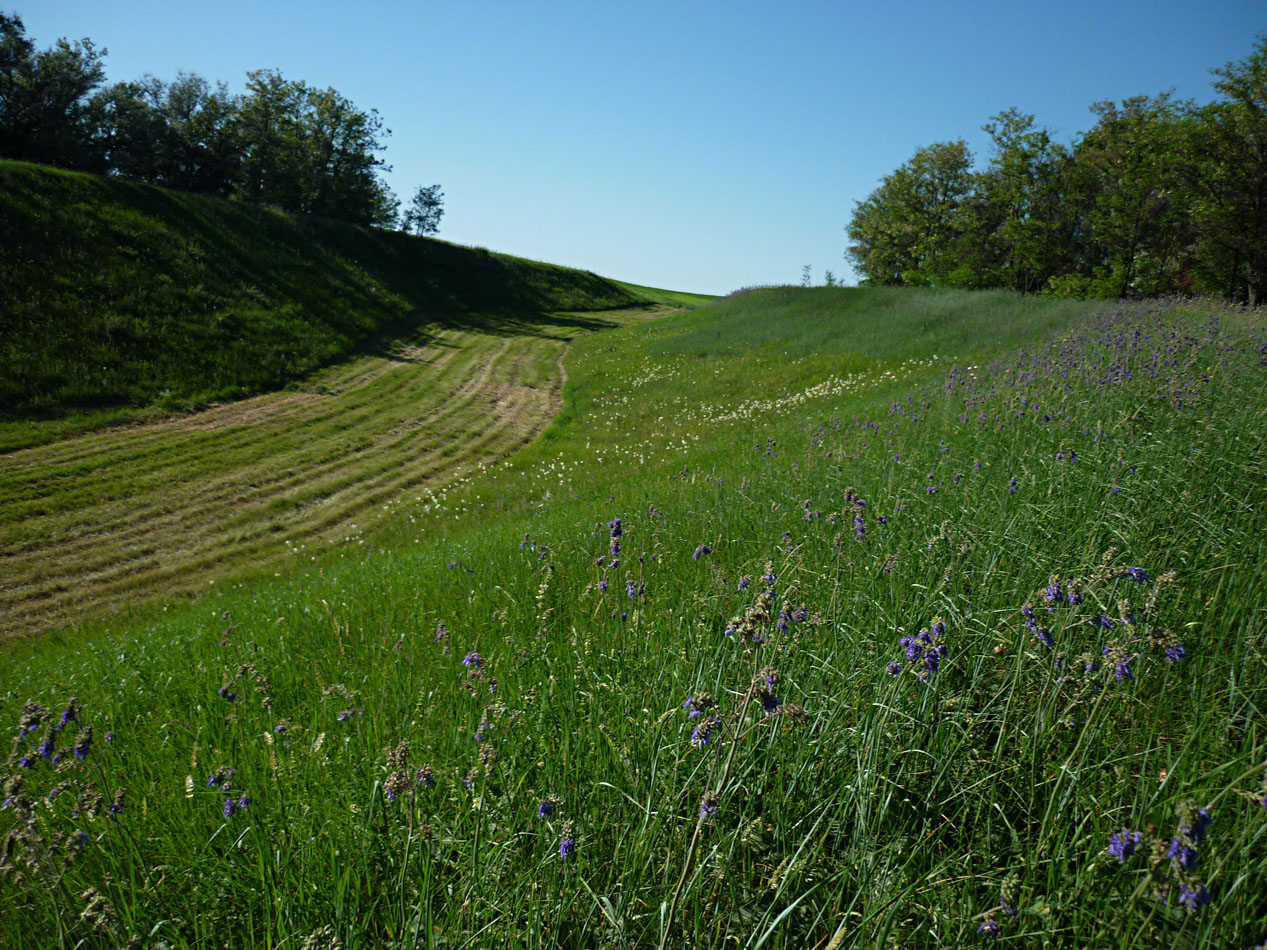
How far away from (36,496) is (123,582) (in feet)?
11.6

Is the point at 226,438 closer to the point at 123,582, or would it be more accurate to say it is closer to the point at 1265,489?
Answer: the point at 123,582

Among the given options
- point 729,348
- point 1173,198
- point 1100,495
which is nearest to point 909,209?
point 1173,198

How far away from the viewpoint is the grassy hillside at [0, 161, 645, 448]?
14.9 metres

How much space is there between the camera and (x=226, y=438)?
14023 millimetres

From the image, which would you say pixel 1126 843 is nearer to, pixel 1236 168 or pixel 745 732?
pixel 745 732

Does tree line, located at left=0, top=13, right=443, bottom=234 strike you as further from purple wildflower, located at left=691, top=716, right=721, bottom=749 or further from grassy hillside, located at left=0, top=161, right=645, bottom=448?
purple wildflower, located at left=691, top=716, right=721, bottom=749

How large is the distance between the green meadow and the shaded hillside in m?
12.0

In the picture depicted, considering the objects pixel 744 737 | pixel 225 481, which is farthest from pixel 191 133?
pixel 744 737

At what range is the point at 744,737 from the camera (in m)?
2.19

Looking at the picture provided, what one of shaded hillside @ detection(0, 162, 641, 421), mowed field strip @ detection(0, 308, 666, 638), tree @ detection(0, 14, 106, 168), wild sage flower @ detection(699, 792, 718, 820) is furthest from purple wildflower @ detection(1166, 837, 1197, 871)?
tree @ detection(0, 14, 106, 168)

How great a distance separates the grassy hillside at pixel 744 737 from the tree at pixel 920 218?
4657 centimetres

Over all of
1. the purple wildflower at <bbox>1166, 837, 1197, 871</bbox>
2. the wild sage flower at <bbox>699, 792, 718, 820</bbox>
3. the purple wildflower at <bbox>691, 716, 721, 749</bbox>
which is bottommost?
the wild sage flower at <bbox>699, 792, 718, 820</bbox>

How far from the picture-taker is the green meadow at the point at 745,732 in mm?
1779

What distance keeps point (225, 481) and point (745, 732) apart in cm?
1331
